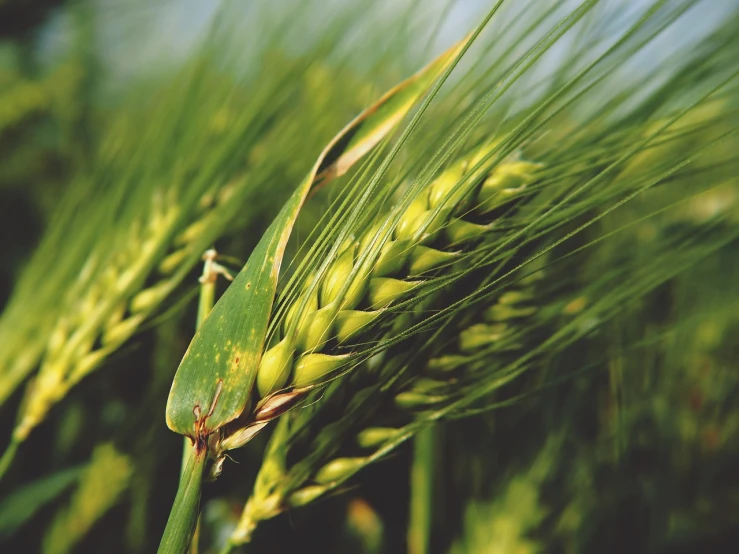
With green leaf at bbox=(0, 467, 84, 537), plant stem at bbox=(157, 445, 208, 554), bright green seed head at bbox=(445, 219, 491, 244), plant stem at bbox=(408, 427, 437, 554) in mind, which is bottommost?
plant stem at bbox=(408, 427, 437, 554)

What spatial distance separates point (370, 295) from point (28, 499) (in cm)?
46

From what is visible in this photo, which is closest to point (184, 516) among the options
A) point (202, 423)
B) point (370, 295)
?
point (202, 423)

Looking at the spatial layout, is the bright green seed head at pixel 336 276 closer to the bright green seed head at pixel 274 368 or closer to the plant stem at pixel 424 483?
the bright green seed head at pixel 274 368

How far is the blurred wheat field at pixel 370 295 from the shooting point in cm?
35

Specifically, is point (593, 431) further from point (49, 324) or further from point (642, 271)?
point (49, 324)

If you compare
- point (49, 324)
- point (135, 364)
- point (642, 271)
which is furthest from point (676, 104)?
point (135, 364)

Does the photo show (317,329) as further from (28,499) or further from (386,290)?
(28,499)

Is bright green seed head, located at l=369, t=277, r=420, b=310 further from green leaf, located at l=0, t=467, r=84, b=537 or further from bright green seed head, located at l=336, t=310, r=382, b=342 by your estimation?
Result: green leaf, located at l=0, t=467, r=84, b=537

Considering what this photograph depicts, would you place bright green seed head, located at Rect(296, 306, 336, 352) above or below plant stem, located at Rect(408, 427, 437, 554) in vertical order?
above

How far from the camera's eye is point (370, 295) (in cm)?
35

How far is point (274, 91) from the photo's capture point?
0.55 metres

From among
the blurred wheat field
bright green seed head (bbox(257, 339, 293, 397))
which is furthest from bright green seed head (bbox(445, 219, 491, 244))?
bright green seed head (bbox(257, 339, 293, 397))

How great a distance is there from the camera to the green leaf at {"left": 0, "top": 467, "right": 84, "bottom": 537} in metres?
0.59

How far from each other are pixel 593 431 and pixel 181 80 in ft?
2.09
